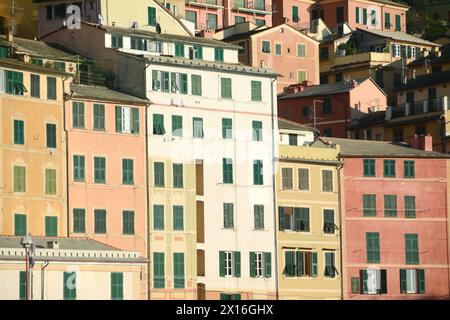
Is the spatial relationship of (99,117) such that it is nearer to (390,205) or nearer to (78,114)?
(78,114)

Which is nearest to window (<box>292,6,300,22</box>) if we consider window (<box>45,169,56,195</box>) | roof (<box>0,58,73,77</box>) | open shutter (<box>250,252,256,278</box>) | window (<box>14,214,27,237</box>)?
open shutter (<box>250,252,256,278</box>)

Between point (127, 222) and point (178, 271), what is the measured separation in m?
3.88

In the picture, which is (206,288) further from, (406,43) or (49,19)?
(406,43)

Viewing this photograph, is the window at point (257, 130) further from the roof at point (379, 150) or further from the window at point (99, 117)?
the window at point (99, 117)

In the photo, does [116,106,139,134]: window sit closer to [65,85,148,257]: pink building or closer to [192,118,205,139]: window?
[65,85,148,257]: pink building

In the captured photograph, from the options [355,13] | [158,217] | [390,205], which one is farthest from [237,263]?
[355,13]

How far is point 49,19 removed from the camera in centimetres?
10312

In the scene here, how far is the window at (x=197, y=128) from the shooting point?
8538 cm

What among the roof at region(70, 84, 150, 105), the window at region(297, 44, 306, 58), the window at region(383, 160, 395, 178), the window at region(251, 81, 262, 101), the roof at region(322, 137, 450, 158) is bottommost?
the window at region(383, 160, 395, 178)

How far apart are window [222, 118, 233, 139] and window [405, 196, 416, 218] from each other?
13.8m

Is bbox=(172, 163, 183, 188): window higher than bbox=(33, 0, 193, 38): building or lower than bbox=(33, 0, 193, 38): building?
lower

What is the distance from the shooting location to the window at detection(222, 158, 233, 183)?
86.2 m

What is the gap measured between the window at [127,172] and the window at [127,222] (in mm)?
1623

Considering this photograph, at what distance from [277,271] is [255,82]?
37.0 ft
